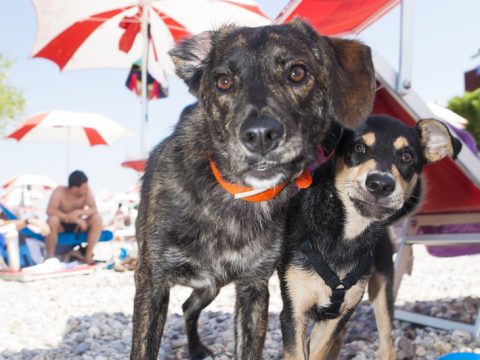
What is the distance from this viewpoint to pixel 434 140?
3.62 metres

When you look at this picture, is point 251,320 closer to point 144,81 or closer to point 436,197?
point 436,197

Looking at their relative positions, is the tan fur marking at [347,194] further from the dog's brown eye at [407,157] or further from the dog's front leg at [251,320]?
the dog's front leg at [251,320]

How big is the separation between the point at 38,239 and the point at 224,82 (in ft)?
30.6

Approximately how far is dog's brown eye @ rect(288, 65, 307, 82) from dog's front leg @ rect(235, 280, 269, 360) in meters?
1.18

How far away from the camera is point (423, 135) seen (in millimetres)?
3631

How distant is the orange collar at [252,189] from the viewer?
2822mm

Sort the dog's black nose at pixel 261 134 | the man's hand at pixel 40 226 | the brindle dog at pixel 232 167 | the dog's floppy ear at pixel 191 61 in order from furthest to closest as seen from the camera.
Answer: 1. the man's hand at pixel 40 226
2. the dog's floppy ear at pixel 191 61
3. the brindle dog at pixel 232 167
4. the dog's black nose at pixel 261 134

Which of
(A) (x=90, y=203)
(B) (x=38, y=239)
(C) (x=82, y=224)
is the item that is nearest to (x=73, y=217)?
(C) (x=82, y=224)

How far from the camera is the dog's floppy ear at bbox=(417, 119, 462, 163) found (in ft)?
11.7

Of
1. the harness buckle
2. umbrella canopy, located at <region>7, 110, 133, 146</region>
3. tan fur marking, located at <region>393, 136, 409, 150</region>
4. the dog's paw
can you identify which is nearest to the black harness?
the harness buckle

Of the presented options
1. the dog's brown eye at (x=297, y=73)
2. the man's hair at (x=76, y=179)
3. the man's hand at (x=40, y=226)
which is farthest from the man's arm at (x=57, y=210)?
the dog's brown eye at (x=297, y=73)

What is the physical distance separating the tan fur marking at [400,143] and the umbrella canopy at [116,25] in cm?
701

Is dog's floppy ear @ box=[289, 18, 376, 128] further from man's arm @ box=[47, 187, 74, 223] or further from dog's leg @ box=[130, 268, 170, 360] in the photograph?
man's arm @ box=[47, 187, 74, 223]

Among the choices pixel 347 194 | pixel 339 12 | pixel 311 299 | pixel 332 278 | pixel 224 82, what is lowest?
pixel 311 299
